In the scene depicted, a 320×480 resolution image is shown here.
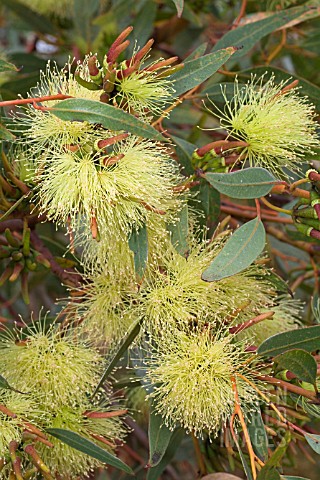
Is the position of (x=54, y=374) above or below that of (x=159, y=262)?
below

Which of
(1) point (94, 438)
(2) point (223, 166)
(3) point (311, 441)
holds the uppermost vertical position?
(2) point (223, 166)

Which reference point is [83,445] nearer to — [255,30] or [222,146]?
[222,146]

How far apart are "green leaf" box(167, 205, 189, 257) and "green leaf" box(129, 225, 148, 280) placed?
0.07 metres

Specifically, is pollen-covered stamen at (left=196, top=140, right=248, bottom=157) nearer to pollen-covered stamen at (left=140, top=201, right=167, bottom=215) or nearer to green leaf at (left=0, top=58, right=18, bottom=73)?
pollen-covered stamen at (left=140, top=201, right=167, bottom=215)

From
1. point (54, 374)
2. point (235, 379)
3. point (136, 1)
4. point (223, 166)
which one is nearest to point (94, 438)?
point (54, 374)

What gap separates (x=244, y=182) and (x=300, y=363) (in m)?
0.30

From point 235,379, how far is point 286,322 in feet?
0.83

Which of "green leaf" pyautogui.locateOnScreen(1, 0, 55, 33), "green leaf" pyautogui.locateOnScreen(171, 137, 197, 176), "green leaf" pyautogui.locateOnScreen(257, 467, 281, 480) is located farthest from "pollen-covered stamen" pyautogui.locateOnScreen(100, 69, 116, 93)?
"green leaf" pyautogui.locateOnScreen(1, 0, 55, 33)

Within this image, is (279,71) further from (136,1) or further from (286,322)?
(136,1)

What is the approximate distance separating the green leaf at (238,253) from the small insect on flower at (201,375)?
111 mm

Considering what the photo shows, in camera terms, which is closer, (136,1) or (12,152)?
(12,152)

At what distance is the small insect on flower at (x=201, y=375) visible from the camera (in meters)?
1.10

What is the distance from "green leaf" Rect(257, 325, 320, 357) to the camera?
Result: 3.66 ft

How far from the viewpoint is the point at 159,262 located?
1.21m
